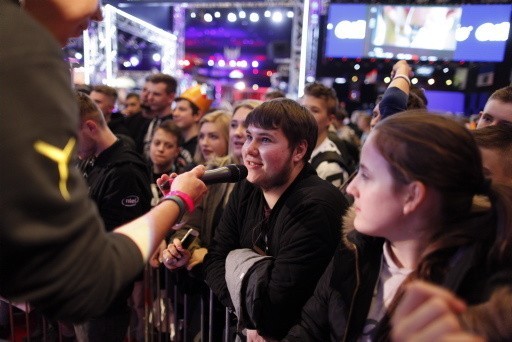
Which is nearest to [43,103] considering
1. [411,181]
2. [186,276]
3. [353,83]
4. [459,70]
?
[411,181]

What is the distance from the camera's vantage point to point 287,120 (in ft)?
6.91

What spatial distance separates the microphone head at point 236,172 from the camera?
187 centimetres

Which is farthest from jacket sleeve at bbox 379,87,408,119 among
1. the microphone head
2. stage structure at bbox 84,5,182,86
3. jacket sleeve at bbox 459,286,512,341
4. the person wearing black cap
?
stage structure at bbox 84,5,182,86

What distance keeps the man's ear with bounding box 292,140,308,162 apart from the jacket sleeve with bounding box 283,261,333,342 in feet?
2.34

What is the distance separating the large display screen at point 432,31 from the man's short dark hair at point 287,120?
5829mm

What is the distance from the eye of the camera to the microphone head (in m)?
1.87

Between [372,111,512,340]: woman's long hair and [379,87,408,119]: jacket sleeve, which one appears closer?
[372,111,512,340]: woman's long hair

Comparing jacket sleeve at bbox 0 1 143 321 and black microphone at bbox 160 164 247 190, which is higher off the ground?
jacket sleeve at bbox 0 1 143 321

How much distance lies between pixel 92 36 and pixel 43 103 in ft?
34.7

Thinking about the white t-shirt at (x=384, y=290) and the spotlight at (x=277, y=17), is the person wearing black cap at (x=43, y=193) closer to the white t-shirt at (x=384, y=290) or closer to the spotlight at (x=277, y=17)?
the white t-shirt at (x=384, y=290)

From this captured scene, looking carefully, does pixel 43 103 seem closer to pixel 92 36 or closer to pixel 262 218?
pixel 262 218

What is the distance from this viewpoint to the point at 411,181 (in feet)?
3.96

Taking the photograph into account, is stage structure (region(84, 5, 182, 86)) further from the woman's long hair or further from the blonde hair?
the woman's long hair

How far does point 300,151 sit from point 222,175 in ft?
1.77
